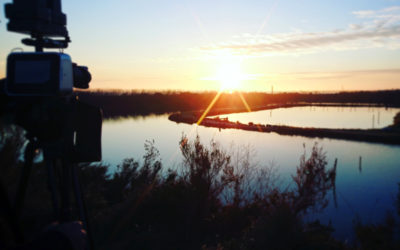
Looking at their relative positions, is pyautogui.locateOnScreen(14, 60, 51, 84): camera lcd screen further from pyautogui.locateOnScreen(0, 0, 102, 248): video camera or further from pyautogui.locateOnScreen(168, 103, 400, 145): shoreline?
pyautogui.locateOnScreen(168, 103, 400, 145): shoreline

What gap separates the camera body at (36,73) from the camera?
138 cm

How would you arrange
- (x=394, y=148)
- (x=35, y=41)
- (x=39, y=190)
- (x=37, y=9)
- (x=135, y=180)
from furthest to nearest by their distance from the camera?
(x=394, y=148) < (x=135, y=180) < (x=39, y=190) < (x=35, y=41) < (x=37, y=9)

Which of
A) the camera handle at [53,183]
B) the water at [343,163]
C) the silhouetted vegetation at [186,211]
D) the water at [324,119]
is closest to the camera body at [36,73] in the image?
the camera handle at [53,183]

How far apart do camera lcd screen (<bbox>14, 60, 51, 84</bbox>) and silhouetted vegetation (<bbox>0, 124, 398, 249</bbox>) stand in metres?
2.22

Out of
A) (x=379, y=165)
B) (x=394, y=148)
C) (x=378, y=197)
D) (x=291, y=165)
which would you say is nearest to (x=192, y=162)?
(x=378, y=197)

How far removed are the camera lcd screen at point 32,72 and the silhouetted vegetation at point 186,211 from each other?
2.22 m

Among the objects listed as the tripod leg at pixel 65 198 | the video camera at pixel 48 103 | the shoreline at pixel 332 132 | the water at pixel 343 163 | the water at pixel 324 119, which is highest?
the video camera at pixel 48 103

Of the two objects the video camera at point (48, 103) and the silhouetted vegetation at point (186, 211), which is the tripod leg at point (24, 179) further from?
the silhouetted vegetation at point (186, 211)

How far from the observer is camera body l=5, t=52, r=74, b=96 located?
1.38 m

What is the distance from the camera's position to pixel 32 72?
1.42 m

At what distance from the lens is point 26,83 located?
Answer: 1.40m

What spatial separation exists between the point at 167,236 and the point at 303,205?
323cm

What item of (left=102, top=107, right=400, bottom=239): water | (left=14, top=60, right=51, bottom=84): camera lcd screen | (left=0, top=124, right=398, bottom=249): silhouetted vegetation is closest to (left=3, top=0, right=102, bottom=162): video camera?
(left=14, top=60, right=51, bottom=84): camera lcd screen

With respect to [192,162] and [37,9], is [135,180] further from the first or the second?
[37,9]
